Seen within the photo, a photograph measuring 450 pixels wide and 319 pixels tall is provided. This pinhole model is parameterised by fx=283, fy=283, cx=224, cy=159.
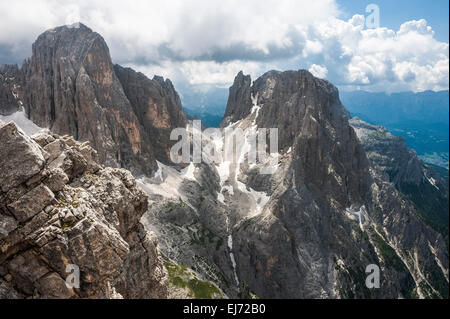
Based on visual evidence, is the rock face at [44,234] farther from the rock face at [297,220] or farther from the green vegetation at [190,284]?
the rock face at [297,220]

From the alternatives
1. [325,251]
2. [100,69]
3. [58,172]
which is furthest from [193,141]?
[58,172]

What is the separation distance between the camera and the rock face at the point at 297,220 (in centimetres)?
12962

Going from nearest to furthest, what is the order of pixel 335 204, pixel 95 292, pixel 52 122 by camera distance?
pixel 95 292 < pixel 52 122 < pixel 335 204

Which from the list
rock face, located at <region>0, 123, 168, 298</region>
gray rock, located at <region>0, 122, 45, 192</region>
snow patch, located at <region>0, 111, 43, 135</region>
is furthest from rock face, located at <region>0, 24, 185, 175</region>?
gray rock, located at <region>0, 122, 45, 192</region>

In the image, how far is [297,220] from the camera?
144500 mm

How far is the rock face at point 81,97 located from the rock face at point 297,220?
2243cm

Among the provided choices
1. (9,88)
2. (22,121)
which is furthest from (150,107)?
(9,88)

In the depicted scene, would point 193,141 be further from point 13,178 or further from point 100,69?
point 13,178

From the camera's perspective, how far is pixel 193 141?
190 meters

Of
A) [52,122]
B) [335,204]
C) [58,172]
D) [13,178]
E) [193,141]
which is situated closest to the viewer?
[13,178]

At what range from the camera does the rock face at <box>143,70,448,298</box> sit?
129625 mm

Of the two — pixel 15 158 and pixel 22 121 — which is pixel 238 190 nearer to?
pixel 22 121

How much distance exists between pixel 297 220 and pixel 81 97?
396ft

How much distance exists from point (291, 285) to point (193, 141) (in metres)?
106
